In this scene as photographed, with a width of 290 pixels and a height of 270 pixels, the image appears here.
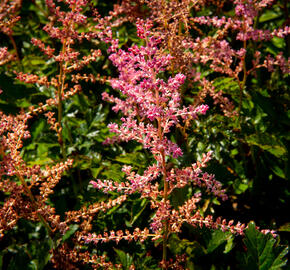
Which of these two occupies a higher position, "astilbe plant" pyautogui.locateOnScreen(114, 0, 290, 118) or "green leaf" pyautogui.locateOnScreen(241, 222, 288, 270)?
"astilbe plant" pyautogui.locateOnScreen(114, 0, 290, 118)

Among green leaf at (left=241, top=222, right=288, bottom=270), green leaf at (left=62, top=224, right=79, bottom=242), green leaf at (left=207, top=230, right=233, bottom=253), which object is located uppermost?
green leaf at (left=241, top=222, right=288, bottom=270)

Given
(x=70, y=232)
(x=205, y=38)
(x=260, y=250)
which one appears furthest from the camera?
(x=205, y=38)

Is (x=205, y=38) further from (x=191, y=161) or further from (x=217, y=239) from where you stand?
(x=217, y=239)

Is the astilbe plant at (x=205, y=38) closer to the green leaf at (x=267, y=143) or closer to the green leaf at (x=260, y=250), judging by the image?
the green leaf at (x=267, y=143)

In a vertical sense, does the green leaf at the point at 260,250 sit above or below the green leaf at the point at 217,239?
above

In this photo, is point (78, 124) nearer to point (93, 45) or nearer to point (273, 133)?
point (93, 45)

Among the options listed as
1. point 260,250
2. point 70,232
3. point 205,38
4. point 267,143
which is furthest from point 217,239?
point 205,38

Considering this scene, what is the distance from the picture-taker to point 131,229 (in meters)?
2.31

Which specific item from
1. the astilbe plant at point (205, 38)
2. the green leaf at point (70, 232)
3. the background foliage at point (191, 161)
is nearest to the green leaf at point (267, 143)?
the background foliage at point (191, 161)

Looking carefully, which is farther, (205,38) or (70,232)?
(205,38)

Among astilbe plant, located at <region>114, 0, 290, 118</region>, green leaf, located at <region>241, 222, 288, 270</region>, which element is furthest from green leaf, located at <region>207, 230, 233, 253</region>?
astilbe plant, located at <region>114, 0, 290, 118</region>

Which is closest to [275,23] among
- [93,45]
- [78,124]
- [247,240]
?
[93,45]

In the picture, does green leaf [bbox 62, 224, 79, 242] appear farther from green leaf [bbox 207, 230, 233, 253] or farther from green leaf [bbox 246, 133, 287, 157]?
green leaf [bbox 246, 133, 287, 157]

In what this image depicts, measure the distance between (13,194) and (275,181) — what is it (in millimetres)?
2014
